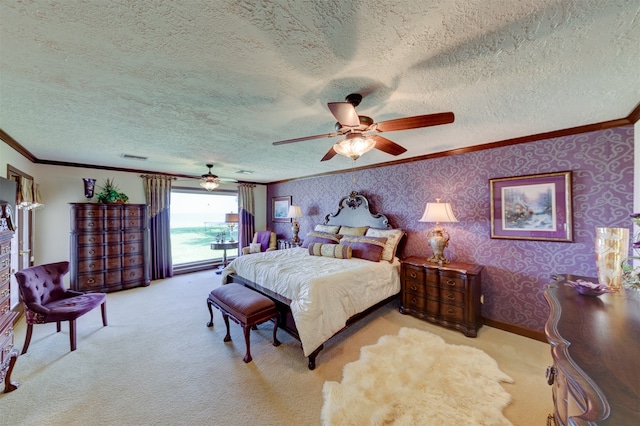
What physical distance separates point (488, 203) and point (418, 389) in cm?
239

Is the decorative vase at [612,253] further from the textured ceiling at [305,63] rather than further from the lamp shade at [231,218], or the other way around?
the lamp shade at [231,218]

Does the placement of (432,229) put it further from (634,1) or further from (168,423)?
(168,423)

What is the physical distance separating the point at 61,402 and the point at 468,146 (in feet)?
16.0

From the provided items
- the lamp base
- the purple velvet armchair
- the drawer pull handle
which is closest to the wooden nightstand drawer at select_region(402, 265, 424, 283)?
the lamp base

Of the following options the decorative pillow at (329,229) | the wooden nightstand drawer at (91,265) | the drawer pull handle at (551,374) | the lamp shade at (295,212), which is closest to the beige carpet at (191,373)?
the drawer pull handle at (551,374)

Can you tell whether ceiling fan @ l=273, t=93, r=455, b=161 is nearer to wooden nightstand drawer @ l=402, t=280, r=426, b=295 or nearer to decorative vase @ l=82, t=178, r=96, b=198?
wooden nightstand drawer @ l=402, t=280, r=426, b=295

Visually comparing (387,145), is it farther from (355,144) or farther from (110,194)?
(110,194)

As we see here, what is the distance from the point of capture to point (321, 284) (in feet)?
7.91

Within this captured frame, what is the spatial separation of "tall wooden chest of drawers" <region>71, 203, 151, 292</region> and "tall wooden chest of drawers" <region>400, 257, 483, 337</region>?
195 inches

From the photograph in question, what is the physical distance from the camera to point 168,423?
1.63 meters

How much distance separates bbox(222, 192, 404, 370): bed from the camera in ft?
7.45

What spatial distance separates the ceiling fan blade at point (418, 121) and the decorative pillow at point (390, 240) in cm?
219

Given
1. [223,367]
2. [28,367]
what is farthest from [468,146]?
[28,367]

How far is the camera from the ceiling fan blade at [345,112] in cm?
142
